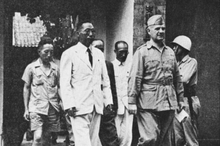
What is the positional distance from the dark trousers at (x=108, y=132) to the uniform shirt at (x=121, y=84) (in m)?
0.80

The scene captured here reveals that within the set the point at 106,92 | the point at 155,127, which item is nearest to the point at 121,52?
the point at 106,92

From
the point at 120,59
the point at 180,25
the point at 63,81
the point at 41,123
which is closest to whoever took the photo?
the point at 63,81

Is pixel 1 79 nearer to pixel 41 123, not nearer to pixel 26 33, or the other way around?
pixel 26 33

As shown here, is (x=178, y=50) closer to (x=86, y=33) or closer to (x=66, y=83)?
(x=86, y=33)

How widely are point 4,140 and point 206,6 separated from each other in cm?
525

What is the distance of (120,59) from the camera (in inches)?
384

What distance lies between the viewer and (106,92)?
316 inches

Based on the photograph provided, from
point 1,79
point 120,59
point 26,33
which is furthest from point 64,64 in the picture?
point 26,33

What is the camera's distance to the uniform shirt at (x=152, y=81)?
24.0 feet

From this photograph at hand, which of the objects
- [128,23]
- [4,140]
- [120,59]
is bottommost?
[4,140]

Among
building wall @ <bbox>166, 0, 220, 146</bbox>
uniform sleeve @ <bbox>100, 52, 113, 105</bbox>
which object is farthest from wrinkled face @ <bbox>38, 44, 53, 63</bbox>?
building wall @ <bbox>166, 0, 220, 146</bbox>

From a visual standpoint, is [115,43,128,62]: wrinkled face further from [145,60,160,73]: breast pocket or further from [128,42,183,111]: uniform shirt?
[145,60,160,73]: breast pocket

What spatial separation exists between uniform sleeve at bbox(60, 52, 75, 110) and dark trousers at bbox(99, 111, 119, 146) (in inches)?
54.7

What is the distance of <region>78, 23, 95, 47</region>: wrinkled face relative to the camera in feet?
25.4
